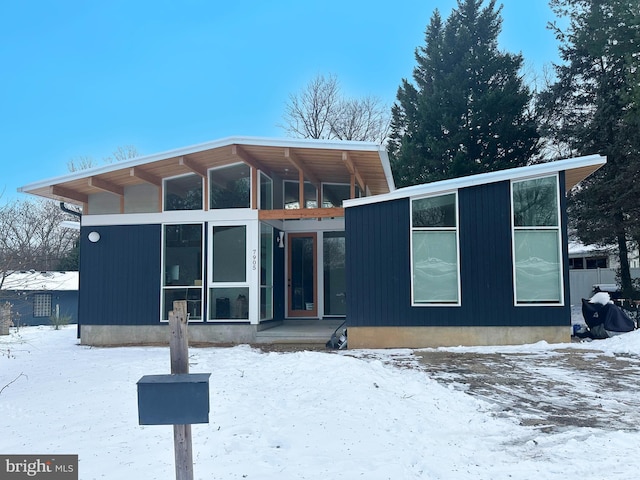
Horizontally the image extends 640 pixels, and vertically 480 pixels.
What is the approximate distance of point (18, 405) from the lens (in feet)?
16.5

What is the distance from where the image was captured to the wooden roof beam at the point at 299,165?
9.44 meters

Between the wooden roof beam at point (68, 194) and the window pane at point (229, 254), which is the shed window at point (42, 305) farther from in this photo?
the window pane at point (229, 254)

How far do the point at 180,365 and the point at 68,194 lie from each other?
8.97m

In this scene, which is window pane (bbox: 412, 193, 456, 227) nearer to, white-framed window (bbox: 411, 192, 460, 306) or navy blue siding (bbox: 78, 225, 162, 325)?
white-framed window (bbox: 411, 192, 460, 306)

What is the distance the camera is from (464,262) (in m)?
9.14

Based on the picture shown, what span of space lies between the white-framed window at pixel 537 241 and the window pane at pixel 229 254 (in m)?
5.08

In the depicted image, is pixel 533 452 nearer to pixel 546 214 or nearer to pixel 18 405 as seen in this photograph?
pixel 18 405

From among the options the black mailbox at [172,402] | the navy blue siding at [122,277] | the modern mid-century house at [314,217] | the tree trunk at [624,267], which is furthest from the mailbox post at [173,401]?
the tree trunk at [624,267]

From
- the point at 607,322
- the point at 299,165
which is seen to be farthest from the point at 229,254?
the point at 607,322

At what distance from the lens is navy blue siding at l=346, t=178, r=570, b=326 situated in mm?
9023

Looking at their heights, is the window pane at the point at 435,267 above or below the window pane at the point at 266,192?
below

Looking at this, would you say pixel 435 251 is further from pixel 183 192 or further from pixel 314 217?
pixel 183 192

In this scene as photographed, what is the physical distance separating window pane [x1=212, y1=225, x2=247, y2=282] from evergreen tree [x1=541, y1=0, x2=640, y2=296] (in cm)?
1055

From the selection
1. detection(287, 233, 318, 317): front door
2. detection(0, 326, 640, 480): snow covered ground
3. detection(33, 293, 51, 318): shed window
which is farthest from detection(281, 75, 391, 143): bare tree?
detection(0, 326, 640, 480): snow covered ground
